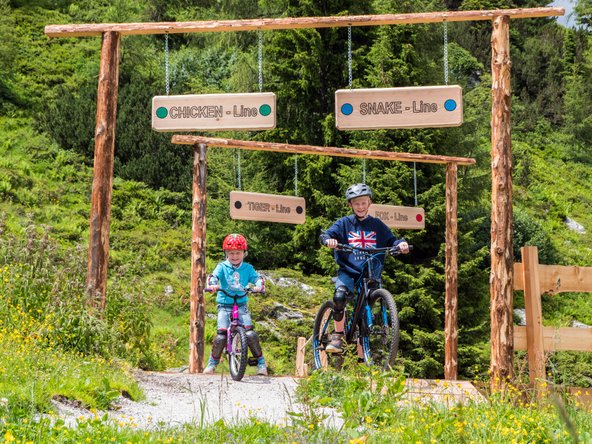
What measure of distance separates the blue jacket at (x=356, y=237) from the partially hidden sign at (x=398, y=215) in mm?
3955

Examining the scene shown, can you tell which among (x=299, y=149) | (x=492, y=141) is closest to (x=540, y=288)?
(x=492, y=141)

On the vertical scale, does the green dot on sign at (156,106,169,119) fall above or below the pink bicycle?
above

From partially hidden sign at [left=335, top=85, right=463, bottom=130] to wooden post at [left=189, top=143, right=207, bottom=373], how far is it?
3093 millimetres

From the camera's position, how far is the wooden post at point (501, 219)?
28.6 feet

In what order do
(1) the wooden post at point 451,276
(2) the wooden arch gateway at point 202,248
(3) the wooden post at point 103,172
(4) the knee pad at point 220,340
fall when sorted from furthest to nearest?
1. (1) the wooden post at point 451,276
2. (2) the wooden arch gateway at point 202,248
3. (3) the wooden post at point 103,172
4. (4) the knee pad at point 220,340

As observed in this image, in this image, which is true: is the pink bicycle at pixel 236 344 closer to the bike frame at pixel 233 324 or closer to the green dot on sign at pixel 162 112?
the bike frame at pixel 233 324

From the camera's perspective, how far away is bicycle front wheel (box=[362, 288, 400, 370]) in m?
7.60

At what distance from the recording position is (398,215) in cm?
1252

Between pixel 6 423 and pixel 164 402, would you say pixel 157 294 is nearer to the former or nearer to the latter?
pixel 164 402

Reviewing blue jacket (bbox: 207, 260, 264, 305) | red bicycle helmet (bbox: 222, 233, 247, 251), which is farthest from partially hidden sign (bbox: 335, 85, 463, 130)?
blue jacket (bbox: 207, 260, 264, 305)

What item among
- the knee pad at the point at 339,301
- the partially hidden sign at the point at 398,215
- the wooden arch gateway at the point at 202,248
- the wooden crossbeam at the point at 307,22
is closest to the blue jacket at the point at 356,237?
the knee pad at the point at 339,301

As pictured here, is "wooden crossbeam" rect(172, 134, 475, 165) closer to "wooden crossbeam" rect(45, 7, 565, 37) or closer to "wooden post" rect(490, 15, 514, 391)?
"wooden crossbeam" rect(45, 7, 565, 37)

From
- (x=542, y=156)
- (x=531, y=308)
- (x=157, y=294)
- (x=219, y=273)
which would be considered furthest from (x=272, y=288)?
(x=542, y=156)

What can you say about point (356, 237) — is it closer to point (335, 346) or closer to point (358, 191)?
point (358, 191)
